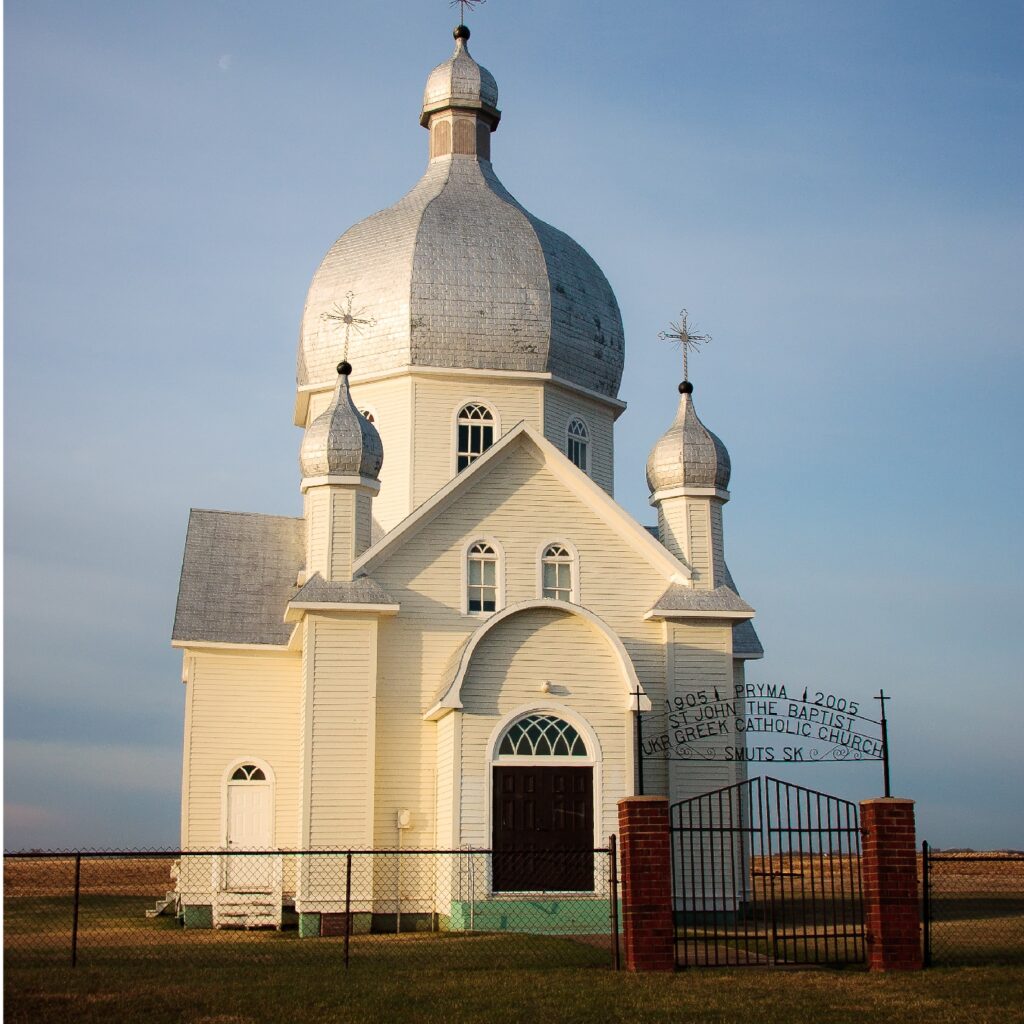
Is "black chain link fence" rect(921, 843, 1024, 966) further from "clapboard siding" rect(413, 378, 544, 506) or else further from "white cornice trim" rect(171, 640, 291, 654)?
"white cornice trim" rect(171, 640, 291, 654)

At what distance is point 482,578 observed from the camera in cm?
2473

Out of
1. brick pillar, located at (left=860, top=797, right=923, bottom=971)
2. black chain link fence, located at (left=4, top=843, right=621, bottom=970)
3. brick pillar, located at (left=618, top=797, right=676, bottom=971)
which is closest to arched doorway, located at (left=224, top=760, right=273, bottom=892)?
A: black chain link fence, located at (left=4, top=843, right=621, bottom=970)

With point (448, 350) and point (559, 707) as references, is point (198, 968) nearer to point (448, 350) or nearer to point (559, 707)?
point (559, 707)

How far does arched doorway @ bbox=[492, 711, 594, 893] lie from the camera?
22.2 m

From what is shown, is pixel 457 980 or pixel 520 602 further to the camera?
pixel 520 602

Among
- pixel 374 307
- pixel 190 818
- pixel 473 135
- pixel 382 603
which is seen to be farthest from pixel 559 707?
pixel 473 135

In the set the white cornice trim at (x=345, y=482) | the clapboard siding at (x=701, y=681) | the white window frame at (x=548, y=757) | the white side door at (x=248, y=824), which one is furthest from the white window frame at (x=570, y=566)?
the white side door at (x=248, y=824)

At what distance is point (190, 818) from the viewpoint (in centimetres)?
2627

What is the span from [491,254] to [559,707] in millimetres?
10244

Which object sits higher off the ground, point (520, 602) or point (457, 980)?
point (520, 602)

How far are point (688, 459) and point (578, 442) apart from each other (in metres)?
4.07

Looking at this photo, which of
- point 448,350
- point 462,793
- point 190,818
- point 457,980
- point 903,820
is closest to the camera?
point 457,980

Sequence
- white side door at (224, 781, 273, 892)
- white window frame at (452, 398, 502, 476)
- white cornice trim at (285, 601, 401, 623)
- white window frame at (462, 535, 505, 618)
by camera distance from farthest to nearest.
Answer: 1. white window frame at (452, 398, 502, 476)
2. white side door at (224, 781, 273, 892)
3. white window frame at (462, 535, 505, 618)
4. white cornice trim at (285, 601, 401, 623)

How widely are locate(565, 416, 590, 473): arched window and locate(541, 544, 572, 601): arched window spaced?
4287mm
